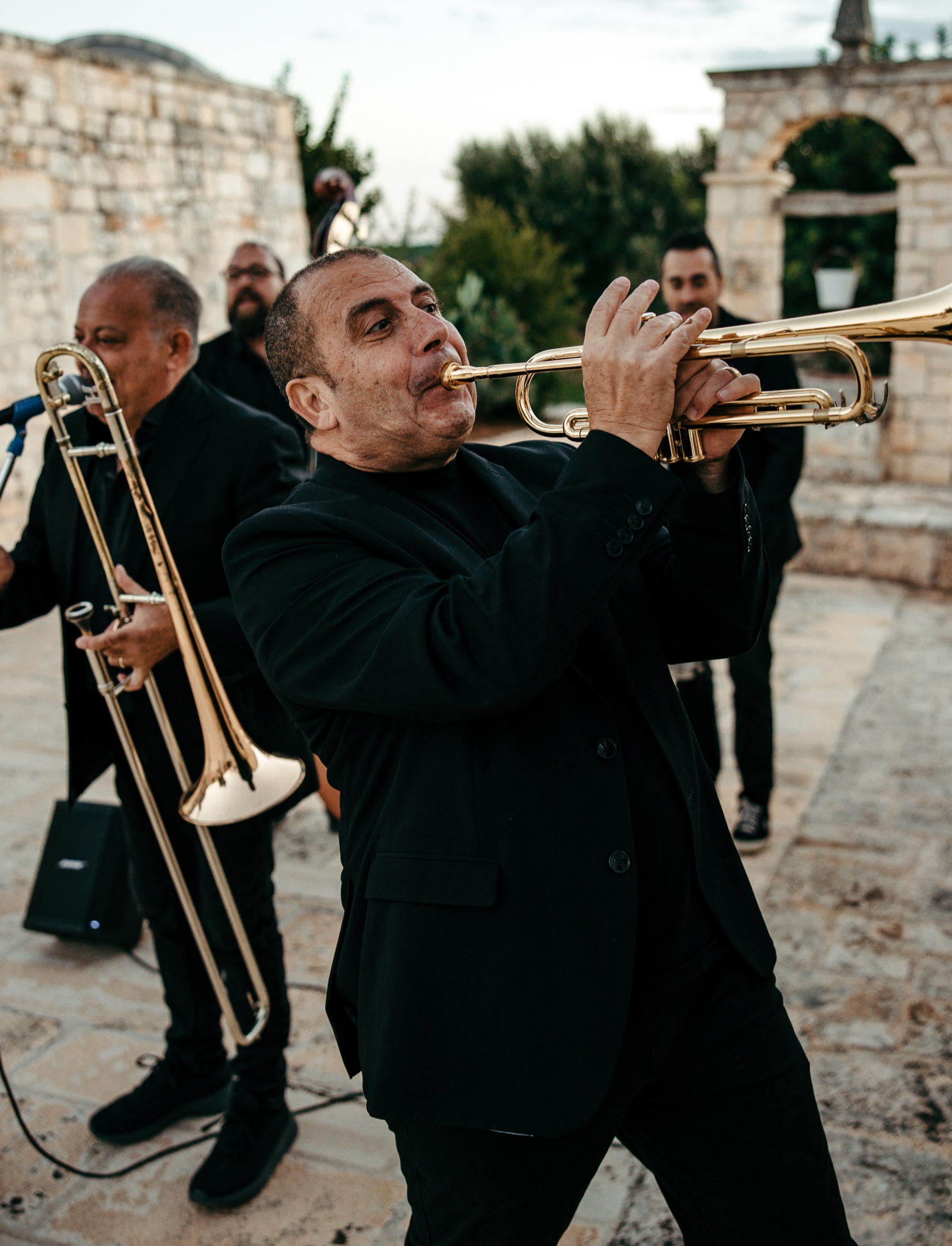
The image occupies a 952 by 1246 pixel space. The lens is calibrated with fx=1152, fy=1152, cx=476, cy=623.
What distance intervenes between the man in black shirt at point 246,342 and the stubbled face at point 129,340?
1971mm

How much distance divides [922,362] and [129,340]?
9.18m

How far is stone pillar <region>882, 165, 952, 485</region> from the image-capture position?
991 centimetres

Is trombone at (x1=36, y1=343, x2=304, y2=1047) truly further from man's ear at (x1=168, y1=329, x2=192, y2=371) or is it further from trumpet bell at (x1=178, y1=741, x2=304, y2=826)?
man's ear at (x1=168, y1=329, x2=192, y2=371)

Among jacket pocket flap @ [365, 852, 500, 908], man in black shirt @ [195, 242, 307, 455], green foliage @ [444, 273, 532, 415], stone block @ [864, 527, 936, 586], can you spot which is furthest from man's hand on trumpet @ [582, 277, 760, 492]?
green foliage @ [444, 273, 532, 415]

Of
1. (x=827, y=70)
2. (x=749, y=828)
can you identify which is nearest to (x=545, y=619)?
(x=749, y=828)

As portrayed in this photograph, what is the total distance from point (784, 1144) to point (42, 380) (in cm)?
196

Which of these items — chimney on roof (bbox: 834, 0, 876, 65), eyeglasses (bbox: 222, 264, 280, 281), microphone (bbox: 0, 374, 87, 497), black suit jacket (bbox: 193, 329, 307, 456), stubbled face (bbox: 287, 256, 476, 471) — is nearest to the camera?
stubbled face (bbox: 287, 256, 476, 471)

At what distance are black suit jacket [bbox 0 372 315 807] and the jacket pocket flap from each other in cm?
117

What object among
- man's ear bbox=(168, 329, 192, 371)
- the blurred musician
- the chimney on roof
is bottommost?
man's ear bbox=(168, 329, 192, 371)

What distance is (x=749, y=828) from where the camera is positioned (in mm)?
4523

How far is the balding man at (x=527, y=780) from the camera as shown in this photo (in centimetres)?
147

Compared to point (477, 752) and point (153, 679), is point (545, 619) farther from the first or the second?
point (153, 679)

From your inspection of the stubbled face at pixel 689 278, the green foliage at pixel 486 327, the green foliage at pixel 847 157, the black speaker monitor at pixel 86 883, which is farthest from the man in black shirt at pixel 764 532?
the green foliage at pixel 847 157

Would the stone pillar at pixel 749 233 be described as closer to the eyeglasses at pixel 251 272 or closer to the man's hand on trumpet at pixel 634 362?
the eyeglasses at pixel 251 272
